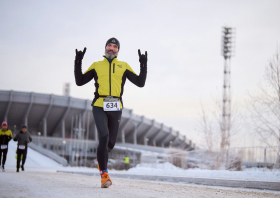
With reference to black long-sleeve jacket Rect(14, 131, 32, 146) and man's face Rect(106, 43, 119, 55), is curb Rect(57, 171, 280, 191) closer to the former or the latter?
man's face Rect(106, 43, 119, 55)

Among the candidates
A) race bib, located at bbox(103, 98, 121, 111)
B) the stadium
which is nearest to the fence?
race bib, located at bbox(103, 98, 121, 111)

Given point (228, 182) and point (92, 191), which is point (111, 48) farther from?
point (228, 182)

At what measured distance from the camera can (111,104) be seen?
4.71m

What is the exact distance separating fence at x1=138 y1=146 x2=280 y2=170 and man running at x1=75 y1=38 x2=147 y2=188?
9252mm

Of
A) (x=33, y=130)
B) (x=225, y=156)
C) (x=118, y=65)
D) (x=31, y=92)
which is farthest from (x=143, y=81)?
(x=33, y=130)

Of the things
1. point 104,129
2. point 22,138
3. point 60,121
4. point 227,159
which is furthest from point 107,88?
point 60,121

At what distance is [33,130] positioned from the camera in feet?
233

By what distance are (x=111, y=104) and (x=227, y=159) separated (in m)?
13.6

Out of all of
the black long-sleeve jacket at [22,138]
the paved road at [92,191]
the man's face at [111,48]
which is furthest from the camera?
the black long-sleeve jacket at [22,138]

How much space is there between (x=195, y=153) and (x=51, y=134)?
63.2 metres

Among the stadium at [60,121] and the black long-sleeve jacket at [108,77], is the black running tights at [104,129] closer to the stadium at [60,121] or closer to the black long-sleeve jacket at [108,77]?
the black long-sleeve jacket at [108,77]

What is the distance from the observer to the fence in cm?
1248

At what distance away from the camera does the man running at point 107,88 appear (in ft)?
15.3

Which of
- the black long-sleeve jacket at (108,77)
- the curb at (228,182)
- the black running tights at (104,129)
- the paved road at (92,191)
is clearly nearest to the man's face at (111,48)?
the black long-sleeve jacket at (108,77)
